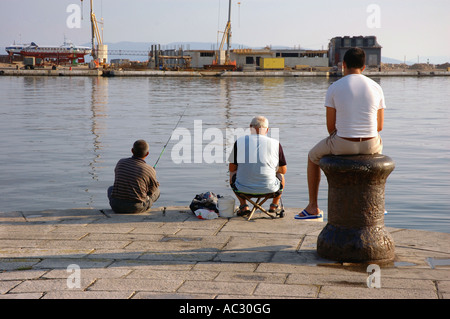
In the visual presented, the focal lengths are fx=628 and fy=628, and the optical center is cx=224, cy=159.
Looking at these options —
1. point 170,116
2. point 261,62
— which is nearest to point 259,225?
point 170,116

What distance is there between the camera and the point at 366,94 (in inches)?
220

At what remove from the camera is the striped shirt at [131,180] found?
7.62m

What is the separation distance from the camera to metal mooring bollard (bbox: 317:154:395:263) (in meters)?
5.53

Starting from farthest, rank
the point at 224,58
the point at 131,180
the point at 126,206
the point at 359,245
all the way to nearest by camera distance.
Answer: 1. the point at 224,58
2. the point at 131,180
3. the point at 126,206
4. the point at 359,245

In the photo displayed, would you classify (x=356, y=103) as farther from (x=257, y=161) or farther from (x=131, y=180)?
(x=131, y=180)

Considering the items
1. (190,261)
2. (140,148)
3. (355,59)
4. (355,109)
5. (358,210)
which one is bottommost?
(190,261)

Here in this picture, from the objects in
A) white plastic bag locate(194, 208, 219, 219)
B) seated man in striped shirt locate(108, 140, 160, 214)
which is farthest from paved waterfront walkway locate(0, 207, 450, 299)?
seated man in striped shirt locate(108, 140, 160, 214)

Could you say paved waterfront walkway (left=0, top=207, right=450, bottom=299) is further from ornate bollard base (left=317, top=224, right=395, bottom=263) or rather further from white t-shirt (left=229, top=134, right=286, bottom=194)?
white t-shirt (left=229, top=134, right=286, bottom=194)

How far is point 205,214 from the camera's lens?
23.9ft

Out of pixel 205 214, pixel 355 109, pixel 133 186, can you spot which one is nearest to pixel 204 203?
pixel 205 214

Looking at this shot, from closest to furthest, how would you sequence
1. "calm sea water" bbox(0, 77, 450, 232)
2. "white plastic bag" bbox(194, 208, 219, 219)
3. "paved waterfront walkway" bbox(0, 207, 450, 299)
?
"paved waterfront walkway" bbox(0, 207, 450, 299)
"white plastic bag" bbox(194, 208, 219, 219)
"calm sea water" bbox(0, 77, 450, 232)

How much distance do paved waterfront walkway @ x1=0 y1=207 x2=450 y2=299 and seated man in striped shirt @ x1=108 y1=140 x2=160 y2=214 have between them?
0.19 m

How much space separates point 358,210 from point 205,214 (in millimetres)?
2194
